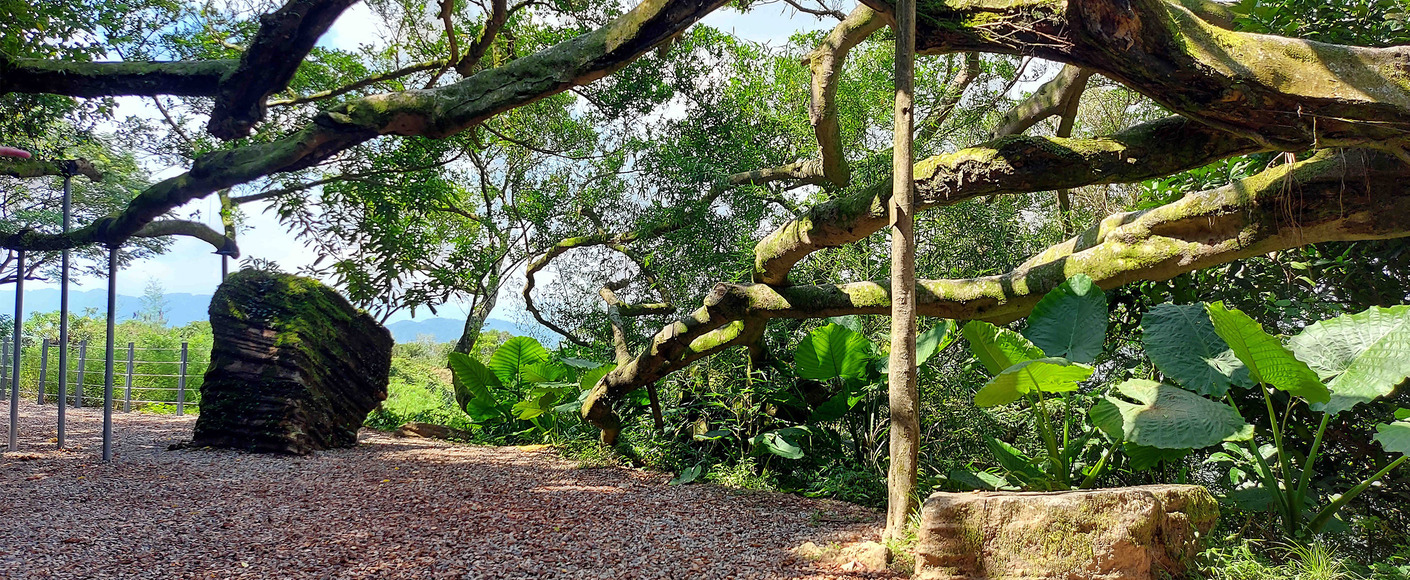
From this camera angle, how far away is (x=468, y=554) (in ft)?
12.0

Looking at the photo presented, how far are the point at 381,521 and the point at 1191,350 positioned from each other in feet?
14.7

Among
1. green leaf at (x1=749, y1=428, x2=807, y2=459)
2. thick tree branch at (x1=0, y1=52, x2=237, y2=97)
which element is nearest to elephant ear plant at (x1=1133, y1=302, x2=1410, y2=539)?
green leaf at (x1=749, y1=428, x2=807, y2=459)

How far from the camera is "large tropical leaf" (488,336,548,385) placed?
8258 mm

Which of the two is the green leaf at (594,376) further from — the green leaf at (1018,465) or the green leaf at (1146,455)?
the green leaf at (1146,455)

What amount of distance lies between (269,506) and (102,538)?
35.0 inches

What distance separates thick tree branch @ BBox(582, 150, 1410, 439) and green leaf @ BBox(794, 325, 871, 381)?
0.41 metres

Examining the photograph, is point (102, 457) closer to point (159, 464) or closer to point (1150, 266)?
point (159, 464)

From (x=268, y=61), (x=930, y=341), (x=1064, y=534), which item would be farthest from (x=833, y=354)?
(x=268, y=61)

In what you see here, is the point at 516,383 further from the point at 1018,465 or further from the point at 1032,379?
the point at 1032,379

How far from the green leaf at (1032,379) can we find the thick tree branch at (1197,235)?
31.9 inches

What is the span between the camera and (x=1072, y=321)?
3920mm

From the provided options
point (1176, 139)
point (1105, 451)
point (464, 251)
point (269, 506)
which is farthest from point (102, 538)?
point (1176, 139)

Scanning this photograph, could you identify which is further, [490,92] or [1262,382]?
[490,92]

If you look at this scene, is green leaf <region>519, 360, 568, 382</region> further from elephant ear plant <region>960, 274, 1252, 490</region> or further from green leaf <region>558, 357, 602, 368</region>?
elephant ear plant <region>960, 274, 1252, 490</region>
